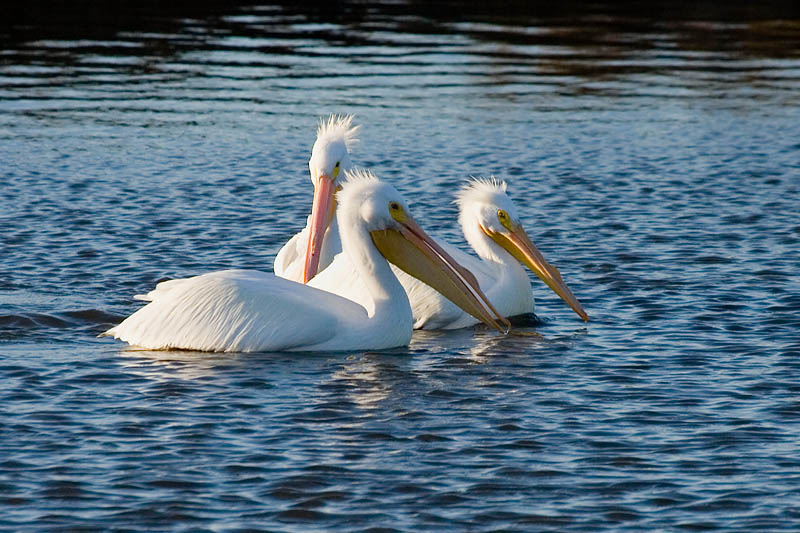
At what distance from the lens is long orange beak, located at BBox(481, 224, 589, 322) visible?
8672 millimetres

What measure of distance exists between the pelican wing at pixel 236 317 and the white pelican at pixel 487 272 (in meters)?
0.59

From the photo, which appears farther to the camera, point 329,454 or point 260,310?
point 260,310

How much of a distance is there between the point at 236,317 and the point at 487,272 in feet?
6.15

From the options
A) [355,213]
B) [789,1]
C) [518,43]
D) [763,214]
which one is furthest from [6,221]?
[789,1]

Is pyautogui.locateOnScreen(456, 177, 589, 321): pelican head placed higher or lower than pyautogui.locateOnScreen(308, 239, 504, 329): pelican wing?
higher

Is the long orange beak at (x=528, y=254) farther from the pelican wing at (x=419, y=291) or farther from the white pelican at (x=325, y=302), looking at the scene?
the white pelican at (x=325, y=302)

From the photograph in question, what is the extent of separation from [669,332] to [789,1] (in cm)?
2394

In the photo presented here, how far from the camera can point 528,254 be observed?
8.83 metres

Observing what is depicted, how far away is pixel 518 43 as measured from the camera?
24312 millimetres

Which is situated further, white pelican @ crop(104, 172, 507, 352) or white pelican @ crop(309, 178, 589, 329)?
white pelican @ crop(309, 178, 589, 329)

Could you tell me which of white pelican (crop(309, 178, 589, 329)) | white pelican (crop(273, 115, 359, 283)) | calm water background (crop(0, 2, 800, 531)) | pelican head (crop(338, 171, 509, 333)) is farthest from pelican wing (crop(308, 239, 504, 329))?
white pelican (crop(273, 115, 359, 283))

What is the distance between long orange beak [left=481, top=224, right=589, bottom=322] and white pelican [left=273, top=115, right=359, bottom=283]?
1.04m

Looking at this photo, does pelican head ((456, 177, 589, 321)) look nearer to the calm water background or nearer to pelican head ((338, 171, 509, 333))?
the calm water background

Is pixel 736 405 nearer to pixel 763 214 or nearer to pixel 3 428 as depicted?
pixel 3 428
